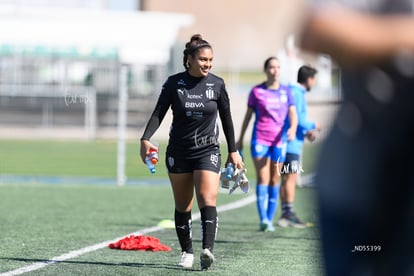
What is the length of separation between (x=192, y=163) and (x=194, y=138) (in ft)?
0.72

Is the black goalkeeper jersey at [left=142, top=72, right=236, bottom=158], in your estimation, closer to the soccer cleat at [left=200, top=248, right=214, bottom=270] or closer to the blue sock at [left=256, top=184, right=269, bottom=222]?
the soccer cleat at [left=200, top=248, right=214, bottom=270]

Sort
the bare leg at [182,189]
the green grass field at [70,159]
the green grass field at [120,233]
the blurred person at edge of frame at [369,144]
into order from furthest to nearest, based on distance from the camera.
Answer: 1. the green grass field at [70,159]
2. the green grass field at [120,233]
3. the bare leg at [182,189]
4. the blurred person at edge of frame at [369,144]

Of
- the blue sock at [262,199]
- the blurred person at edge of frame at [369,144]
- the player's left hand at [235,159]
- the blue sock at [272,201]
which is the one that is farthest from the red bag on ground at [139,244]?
the blurred person at edge of frame at [369,144]

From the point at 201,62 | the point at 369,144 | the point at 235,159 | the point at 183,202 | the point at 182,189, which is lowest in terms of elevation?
the point at 183,202

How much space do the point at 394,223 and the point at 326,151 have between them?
1.08ft

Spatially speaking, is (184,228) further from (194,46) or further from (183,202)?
(194,46)

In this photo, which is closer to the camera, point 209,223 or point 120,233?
point 209,223

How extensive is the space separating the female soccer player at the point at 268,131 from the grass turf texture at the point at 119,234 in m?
0.38

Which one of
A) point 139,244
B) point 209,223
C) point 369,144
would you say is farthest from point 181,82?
point 369,144

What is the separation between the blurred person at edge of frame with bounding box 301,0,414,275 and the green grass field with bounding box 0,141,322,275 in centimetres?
20

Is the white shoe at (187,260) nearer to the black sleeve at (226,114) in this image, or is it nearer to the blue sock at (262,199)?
the black sleeve at (226,114)

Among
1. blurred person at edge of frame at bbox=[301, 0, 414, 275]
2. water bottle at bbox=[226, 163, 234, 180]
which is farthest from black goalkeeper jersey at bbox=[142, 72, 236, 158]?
blurred person at edge of frame at bbox=[301, 0, 414, 275]

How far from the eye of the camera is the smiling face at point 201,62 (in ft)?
29.3

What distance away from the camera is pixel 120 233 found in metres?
12.1
